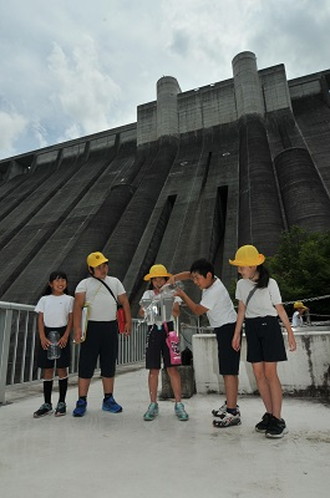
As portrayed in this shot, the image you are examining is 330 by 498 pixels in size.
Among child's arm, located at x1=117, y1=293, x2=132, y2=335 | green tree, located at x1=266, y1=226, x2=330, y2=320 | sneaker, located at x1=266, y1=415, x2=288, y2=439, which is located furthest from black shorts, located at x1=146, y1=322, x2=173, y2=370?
green tree, located at x1=266, y1=226, x2=330, y2=320

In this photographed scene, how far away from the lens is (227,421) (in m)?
2.88

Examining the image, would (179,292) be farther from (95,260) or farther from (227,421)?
(227,421)

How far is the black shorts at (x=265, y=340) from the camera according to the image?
2811mm

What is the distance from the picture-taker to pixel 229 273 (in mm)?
18469

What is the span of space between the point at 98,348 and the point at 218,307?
4.59 feet

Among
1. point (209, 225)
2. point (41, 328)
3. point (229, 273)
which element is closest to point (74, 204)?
point (209, 225)

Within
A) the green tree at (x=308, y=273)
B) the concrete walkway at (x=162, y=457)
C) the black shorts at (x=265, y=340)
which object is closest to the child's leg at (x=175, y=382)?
the concrete walkway at (x=162, y=457)

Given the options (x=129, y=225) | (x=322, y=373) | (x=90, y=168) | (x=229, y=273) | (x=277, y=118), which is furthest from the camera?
(x=90, y=168)

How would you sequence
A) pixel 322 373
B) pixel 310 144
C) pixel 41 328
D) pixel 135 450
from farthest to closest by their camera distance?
pixel 310 144
pixel 322 373
pixel 41 328
pixel 135 450

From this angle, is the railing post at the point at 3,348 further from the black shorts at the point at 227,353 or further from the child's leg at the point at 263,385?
the child's leg at the point at 263,385

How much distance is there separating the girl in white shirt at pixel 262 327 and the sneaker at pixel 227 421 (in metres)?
0.21

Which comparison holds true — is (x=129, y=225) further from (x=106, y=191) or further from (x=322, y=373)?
(x=322, y=373)

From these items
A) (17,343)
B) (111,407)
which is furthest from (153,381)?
(17,343)

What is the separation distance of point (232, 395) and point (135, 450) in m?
1.08
